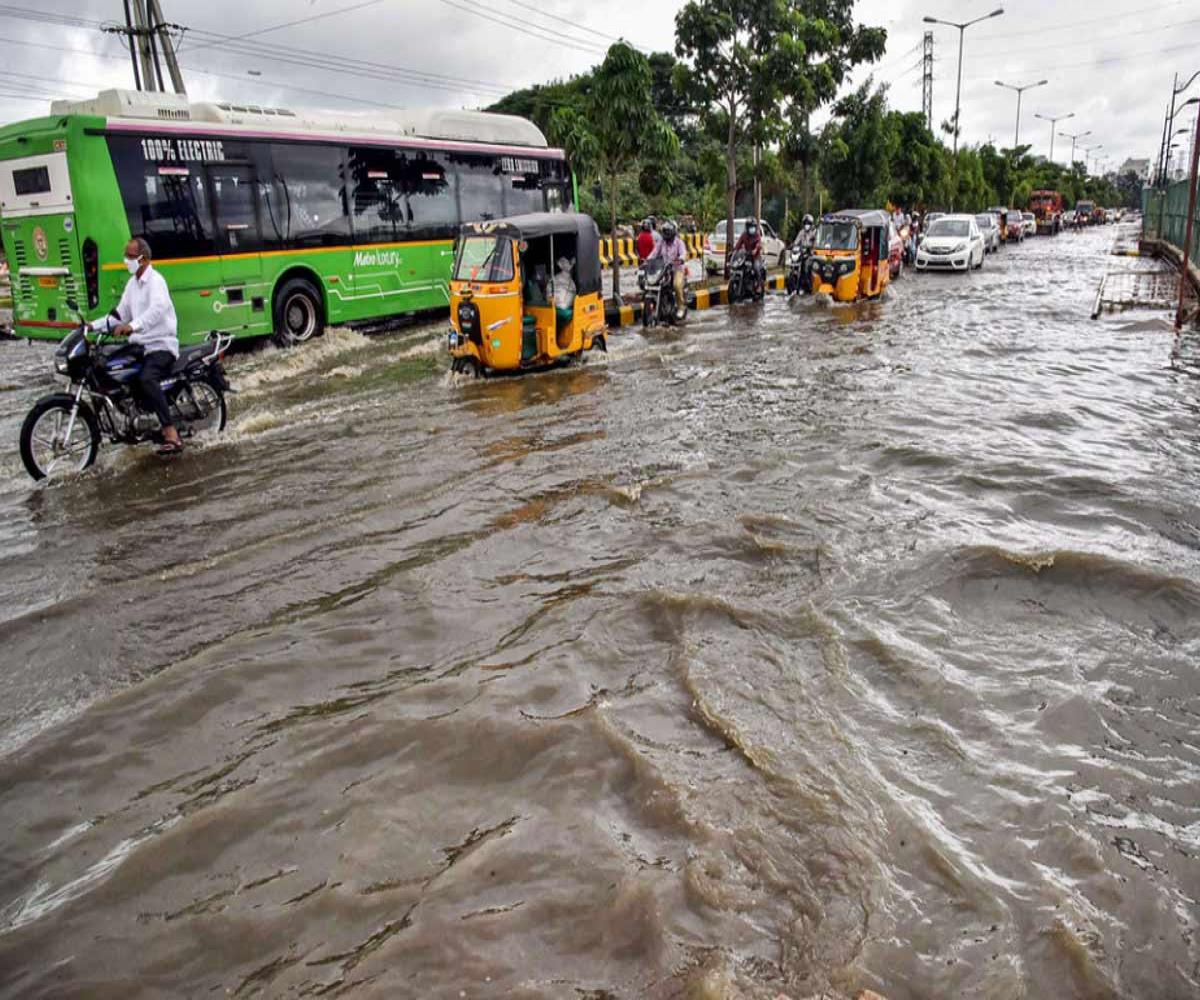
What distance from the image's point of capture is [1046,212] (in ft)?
180

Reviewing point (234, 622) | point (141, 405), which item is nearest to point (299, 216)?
point (141, 405)

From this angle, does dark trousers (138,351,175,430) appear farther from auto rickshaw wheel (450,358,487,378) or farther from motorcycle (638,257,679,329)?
motorcycle (638,257,679,329)

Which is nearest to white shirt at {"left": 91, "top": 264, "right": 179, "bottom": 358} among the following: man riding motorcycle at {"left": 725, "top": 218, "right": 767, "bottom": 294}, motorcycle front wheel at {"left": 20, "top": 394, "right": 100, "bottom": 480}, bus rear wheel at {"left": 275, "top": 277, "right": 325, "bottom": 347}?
motorcycle front wheel at {"left": 20, "top": 394, "right": 100, "bottom": 480}

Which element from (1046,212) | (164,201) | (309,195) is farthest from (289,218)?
→ (1046,212)

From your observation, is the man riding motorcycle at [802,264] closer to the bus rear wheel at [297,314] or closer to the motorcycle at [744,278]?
the motorcycle at [744,278]

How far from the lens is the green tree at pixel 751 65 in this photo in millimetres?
18625

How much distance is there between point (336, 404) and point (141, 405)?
235cm

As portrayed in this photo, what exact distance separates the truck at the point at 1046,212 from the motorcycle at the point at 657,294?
47.2 m

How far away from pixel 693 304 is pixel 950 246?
11.8 metres

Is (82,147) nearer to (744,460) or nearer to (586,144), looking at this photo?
(744,460)

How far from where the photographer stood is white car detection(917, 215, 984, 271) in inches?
1026

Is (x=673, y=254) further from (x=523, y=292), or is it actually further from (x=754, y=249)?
(x=523, y=292)

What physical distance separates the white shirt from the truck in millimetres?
56658

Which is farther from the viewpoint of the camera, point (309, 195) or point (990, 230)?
point (990, 230)
